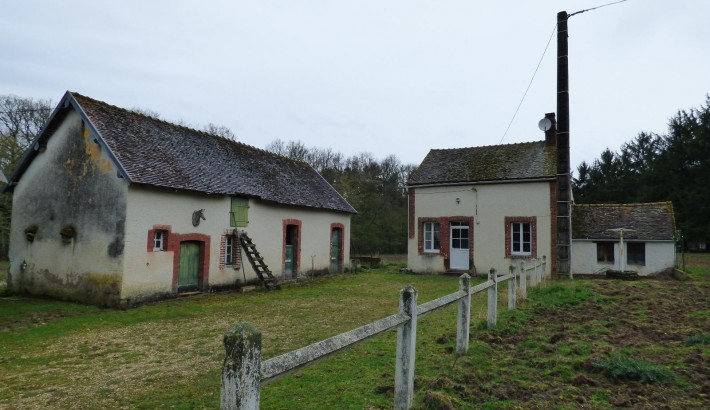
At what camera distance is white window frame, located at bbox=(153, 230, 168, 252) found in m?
12.0

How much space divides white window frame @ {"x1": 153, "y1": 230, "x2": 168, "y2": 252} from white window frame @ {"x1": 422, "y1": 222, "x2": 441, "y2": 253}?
12.1m

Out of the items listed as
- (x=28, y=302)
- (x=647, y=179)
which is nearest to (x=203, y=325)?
(x=28, y=302)

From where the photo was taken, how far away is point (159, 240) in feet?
39.9

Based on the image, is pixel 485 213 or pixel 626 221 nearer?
pixel 626 221

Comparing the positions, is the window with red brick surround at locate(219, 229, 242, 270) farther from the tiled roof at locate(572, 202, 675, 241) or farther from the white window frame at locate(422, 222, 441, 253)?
the tiled roof at locate(572, 202, 675, 241)

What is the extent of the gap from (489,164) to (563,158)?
5.06 metres

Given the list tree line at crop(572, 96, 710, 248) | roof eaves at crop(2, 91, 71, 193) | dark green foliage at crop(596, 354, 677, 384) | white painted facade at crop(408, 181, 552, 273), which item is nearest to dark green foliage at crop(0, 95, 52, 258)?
roof eaves at crop(2, 91, 71, 193)

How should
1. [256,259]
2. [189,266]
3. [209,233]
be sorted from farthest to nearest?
[256,259], [209,233], [189,266]

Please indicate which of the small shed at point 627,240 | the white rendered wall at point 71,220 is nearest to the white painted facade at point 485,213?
the small shed at point 627,240

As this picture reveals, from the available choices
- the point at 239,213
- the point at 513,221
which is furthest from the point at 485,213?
the point at 239,213

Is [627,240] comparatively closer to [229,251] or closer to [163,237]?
[229,251]

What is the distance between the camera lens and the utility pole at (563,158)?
46.6 ft

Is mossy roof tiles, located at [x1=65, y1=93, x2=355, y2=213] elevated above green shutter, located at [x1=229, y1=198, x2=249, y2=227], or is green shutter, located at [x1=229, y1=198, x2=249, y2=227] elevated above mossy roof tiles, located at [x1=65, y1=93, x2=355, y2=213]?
mossy roof tiles, located at [x1=65, y1=93, x2=355, y2=213]

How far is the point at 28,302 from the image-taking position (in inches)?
448
